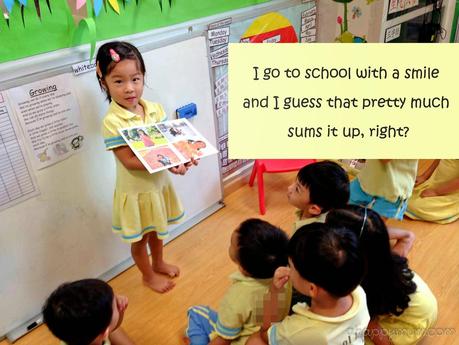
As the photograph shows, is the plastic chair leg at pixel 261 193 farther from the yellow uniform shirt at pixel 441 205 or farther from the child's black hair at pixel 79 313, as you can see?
the child's black hair at pixel 79 313

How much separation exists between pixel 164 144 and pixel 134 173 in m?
0.21

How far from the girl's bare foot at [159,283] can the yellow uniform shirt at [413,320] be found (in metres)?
0.85

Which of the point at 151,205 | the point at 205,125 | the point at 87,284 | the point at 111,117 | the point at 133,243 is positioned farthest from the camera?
the point at 205,125

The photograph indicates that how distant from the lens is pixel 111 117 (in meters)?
1.36

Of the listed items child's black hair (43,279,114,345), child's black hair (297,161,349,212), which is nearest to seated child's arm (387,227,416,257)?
child's black hair (297,161,349,212)

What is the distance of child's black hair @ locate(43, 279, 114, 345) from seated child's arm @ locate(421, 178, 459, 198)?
5.99ft

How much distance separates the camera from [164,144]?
1324 mm

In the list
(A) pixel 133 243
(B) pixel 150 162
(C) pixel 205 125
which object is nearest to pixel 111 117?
(B) pixel 150 162

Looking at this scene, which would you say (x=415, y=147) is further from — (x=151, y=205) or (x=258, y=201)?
(x=258, y=201)

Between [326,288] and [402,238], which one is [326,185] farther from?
[326,288]

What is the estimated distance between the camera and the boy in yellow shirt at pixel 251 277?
1124 mm

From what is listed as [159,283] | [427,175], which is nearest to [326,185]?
[159,283]

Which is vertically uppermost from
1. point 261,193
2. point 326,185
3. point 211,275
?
point 326,185

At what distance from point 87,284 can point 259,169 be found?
1.37 metres
